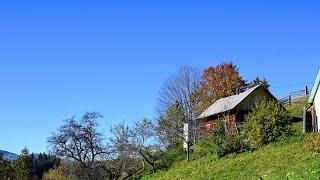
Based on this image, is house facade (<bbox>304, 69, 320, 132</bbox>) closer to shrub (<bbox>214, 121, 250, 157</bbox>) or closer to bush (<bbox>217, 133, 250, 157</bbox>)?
shrub (<bbox>214, 121, 250, 157</bbox>)

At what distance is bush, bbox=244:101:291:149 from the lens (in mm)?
43562

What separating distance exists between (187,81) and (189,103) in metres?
3.58

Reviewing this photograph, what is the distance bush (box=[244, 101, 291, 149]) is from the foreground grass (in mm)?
1252

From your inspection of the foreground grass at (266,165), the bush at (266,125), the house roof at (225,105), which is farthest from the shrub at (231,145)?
A: the house roof at (225,105)

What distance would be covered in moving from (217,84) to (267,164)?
54.3 m

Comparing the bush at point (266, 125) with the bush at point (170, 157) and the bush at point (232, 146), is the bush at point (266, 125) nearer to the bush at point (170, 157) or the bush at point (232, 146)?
the bush at point (232, 146)

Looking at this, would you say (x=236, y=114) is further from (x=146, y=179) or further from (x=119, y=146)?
(x=146, y=179)

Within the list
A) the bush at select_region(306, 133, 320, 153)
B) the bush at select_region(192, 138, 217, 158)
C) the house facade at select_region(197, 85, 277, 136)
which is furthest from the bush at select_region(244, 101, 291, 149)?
the house facade at select_region(197, 85, 277, 136)

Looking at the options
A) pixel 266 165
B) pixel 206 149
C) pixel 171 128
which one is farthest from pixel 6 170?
pixel 266 165

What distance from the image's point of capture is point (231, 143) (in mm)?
43781

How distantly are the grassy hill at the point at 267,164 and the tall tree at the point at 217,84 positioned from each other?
37.9 meters

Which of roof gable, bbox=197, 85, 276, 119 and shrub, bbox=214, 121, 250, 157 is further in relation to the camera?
roof gable, bbox=197, 85, 276, 119

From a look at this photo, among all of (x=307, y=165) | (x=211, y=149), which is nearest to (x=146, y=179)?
(x=211, y=149)

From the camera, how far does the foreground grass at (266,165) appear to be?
2890cm
